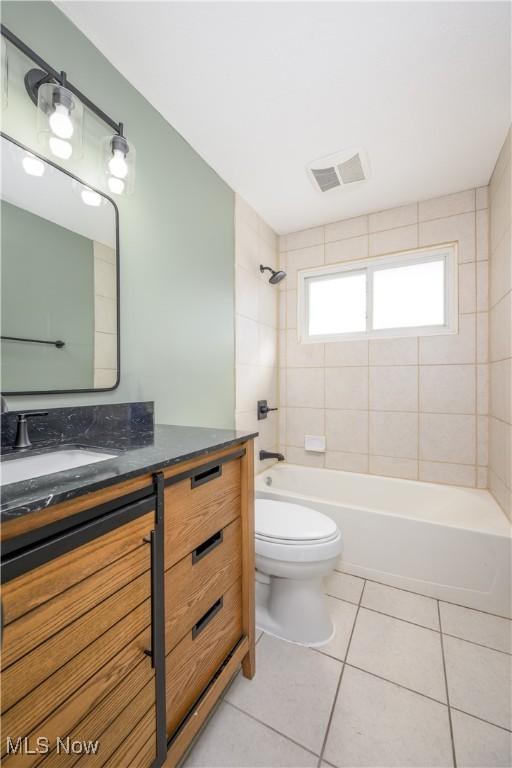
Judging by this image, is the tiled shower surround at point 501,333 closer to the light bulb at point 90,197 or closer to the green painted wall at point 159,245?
the green painted wall at point 159,245

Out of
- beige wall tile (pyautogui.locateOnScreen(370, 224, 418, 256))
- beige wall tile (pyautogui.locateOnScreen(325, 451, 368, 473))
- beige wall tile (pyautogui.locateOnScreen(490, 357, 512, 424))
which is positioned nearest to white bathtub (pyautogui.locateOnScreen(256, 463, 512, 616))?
beige wall tile (pyautogui.locateOnScreen(325, 451, 368, 473))

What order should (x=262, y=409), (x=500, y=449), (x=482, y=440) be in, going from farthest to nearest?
(x=262, y=409)
(x=482, y=440)
(x=500, y=449)

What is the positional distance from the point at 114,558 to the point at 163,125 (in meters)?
1.81

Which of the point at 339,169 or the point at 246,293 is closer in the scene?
the point at 339,169

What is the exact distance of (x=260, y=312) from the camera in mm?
2441

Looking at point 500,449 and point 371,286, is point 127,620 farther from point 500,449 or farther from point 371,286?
point 371,286

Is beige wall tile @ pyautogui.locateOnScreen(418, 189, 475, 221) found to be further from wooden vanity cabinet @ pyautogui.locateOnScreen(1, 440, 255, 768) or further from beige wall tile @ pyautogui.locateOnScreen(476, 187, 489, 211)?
wooden vanity cabinet @ pyautogui.locateOnScreen(1, 440, 255, 768)

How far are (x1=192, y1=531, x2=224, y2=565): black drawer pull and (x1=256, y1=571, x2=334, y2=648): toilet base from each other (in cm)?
64

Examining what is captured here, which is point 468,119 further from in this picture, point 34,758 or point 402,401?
point 34,758

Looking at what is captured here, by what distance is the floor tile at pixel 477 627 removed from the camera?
1.32 meters

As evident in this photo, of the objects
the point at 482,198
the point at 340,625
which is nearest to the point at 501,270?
the point at 482,198

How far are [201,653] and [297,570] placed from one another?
1.73 feet

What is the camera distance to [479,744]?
3.08ft

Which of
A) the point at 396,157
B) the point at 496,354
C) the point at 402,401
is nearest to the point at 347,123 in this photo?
the point at 396,157
